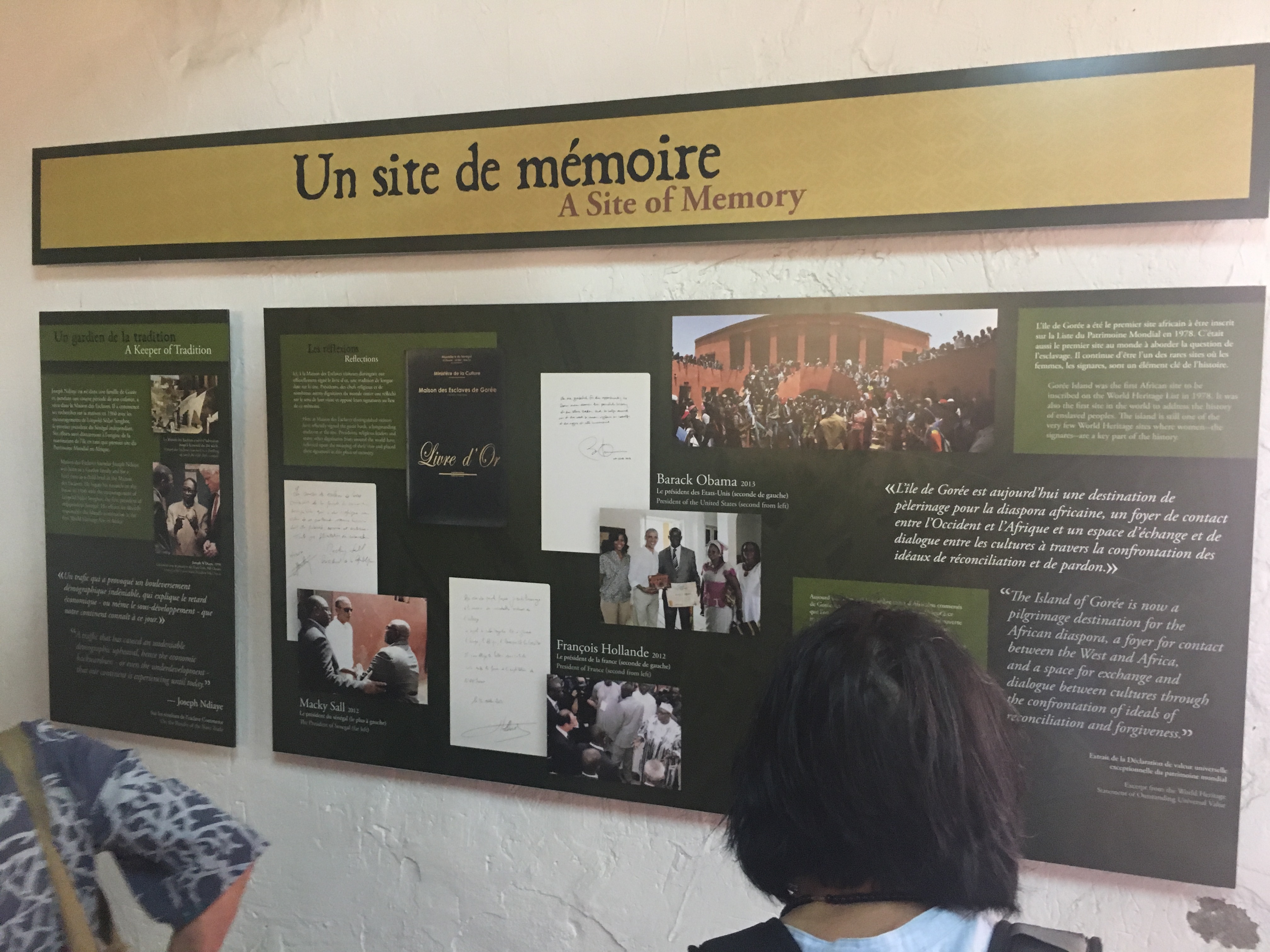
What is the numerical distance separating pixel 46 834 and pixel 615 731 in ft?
2.50

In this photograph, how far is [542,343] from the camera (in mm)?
1381

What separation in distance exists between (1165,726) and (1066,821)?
187mm

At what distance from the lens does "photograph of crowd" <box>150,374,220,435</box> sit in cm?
156

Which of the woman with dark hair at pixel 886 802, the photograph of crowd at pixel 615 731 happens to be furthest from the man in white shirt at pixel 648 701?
the woman with dark hair at pixel 886 802

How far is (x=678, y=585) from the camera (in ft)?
4.39

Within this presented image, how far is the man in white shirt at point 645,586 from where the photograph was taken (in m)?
1.35

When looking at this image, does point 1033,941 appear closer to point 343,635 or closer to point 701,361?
point 701,361

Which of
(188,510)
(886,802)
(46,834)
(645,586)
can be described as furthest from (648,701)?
(188,510)

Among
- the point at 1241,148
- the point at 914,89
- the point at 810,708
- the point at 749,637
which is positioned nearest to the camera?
the point at 810,708

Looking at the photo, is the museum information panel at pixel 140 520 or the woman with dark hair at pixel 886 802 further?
the museum information panel at pixel 140 520

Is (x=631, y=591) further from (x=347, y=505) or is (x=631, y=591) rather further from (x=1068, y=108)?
(x=1068, y=108)

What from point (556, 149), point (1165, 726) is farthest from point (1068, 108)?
point (1165, 726)

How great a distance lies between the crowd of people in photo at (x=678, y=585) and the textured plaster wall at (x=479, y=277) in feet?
1.08
